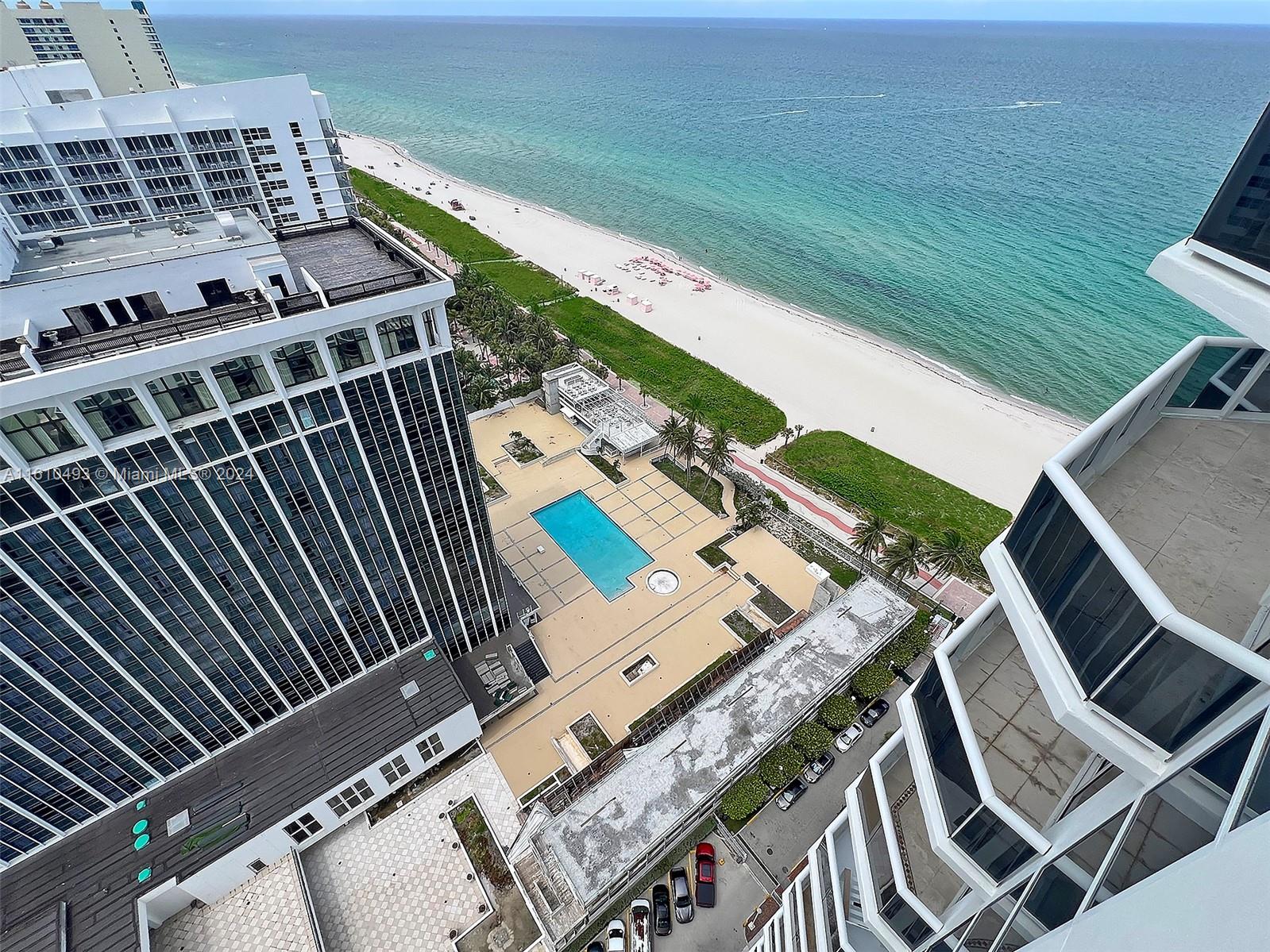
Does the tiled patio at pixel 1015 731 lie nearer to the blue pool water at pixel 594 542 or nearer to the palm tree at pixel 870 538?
the palm tree at pixel 870 538

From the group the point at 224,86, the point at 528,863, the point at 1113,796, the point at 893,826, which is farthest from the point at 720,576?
the point at 224,86

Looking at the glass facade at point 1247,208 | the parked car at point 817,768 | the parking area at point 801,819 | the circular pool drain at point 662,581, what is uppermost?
the glass facade at point 1247,208

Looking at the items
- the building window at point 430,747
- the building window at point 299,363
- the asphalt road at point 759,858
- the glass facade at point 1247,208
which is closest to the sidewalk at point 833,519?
the asphalt road at point 759,858

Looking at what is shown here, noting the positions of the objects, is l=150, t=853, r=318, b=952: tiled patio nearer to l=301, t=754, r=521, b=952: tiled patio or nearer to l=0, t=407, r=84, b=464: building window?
l=301, t=754, r=521, b=952: tiled patio

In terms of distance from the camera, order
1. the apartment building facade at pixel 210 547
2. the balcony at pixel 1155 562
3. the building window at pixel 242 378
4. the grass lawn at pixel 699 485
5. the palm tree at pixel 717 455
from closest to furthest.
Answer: the balcony at pixel 1155 562, the apartment building facade at pixel 210 547, the building window at pixel 242 378, the palm tree at pixel 717 455, the grass lawn at pixel 699 485

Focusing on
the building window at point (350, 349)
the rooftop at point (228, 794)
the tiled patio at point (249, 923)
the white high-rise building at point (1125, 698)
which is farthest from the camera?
the tiled patio at point (249, 923)

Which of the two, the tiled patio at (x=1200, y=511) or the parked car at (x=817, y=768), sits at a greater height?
→ the tiled patio at (x=1200, y=511)

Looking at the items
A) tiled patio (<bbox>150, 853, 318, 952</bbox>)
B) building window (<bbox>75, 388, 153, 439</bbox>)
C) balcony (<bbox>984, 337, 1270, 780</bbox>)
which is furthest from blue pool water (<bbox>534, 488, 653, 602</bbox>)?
balcony (<bbox>984, 337, 1270, 780</bbox>)
